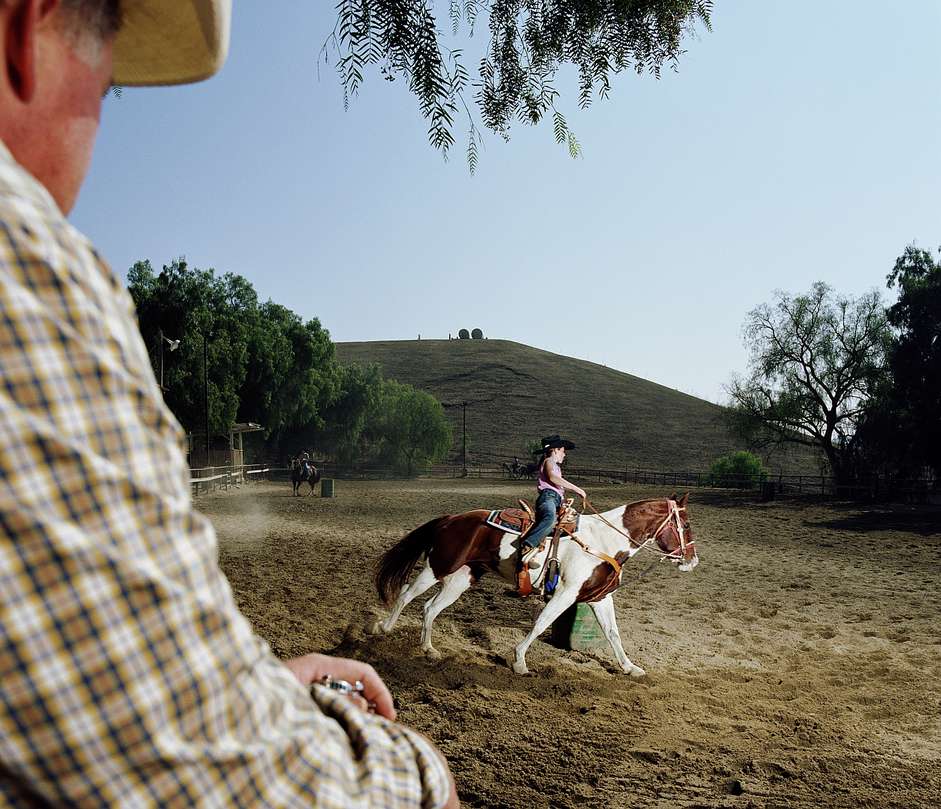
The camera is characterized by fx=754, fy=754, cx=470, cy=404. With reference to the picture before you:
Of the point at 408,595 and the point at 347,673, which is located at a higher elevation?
the point at 347,673

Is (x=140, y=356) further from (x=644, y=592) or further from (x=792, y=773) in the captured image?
(x=644, y=592)

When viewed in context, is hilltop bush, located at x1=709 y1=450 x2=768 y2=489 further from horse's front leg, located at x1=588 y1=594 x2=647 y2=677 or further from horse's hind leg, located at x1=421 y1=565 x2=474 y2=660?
horse's hind leg, located at x1=421 y1=565 x2=474 y2=660

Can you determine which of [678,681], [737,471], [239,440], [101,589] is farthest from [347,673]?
[737,471]

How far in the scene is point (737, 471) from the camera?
4728 cm

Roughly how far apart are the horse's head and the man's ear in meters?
7.88

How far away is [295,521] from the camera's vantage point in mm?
19578

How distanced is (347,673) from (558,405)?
8675cm

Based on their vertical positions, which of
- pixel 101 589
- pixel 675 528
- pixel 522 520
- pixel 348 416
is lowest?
pixel 675 528

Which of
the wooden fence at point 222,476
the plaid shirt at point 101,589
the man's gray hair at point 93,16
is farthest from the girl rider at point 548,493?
the wooden fence at point 222,476

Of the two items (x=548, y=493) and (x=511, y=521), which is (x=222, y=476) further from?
(x=548, y=493)

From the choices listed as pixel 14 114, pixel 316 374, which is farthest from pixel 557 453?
pixel 316 374

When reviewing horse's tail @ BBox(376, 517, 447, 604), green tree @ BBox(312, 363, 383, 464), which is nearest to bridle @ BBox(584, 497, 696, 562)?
horse's tail @ BBox(376, 517, 447, 604)

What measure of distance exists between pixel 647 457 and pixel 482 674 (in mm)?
65980

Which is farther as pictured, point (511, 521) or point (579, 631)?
point (579, 631)
